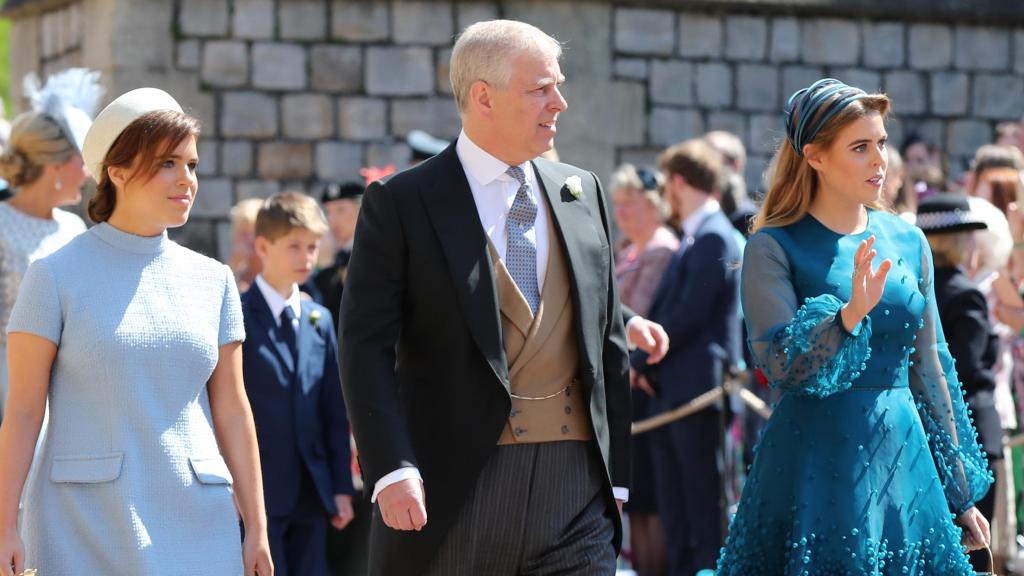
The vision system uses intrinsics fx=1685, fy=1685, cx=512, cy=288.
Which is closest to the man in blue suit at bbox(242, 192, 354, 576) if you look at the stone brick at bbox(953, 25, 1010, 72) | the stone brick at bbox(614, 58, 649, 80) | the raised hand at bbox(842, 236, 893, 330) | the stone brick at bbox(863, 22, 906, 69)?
the raised hand at bbox(842, 236, 893, 330)

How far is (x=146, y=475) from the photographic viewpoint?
3902mm

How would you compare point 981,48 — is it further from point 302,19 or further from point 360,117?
point 302,19

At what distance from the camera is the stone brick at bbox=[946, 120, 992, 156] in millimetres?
13016

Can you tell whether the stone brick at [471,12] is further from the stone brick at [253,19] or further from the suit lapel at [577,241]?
the suit lapel at [577,241]

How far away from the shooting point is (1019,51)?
43.7 feet

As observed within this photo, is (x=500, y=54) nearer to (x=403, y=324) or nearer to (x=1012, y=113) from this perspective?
(x=403, y=324)

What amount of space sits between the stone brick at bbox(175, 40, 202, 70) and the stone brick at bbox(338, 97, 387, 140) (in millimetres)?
1004

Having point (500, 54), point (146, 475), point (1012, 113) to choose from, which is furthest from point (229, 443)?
point (1012, 113)

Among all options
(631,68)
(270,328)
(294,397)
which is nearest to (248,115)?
(631,68)

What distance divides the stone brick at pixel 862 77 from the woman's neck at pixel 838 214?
336 inches

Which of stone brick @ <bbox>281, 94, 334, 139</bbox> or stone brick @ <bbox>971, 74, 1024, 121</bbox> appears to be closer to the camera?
stone brick @ <bbox>281, 94, 334, 139</bbox>

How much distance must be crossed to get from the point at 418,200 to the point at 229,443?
0.75 metres

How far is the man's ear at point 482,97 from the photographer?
163 inches

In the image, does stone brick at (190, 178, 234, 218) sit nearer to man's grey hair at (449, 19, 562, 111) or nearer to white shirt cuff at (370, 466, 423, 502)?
man's grey hair at (449, 19, 562, 111)
